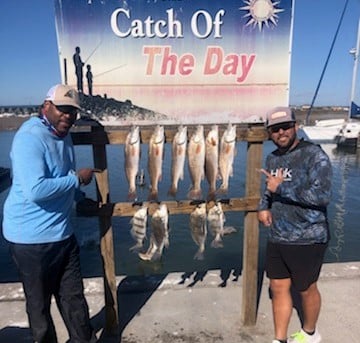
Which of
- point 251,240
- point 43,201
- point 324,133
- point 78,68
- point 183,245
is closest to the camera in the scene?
point 43,201

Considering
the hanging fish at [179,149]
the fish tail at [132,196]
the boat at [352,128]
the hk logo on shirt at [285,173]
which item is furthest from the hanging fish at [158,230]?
the boat at [352,128]

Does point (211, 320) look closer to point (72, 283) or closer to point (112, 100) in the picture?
point (72, 283)

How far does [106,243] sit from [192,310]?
1253mm

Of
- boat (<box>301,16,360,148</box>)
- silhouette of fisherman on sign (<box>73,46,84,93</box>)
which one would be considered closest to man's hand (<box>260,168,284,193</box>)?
silhouette of fisherman on sign (<box>73,46,84,93</box>)

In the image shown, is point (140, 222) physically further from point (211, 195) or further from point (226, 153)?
point (226, 153)

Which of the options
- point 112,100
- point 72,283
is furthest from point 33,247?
point 112,100

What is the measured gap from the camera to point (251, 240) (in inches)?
138

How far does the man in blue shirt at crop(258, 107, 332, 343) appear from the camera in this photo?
2.75 metres

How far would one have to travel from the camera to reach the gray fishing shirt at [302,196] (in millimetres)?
2721

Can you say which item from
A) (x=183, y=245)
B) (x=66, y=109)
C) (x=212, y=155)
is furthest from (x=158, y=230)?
(x=183, y=245)

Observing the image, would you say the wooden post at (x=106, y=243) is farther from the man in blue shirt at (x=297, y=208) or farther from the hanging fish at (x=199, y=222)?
the man in blue shirt at (x=297, y=208)

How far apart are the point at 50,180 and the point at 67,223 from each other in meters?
0.46

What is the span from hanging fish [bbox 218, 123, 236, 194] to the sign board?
0.17m

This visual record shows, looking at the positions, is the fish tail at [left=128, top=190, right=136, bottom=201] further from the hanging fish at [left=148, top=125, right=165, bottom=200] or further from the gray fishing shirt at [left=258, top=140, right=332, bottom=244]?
the gray fishing shirt at [left=258, top=140, right=332, bottom=244]
